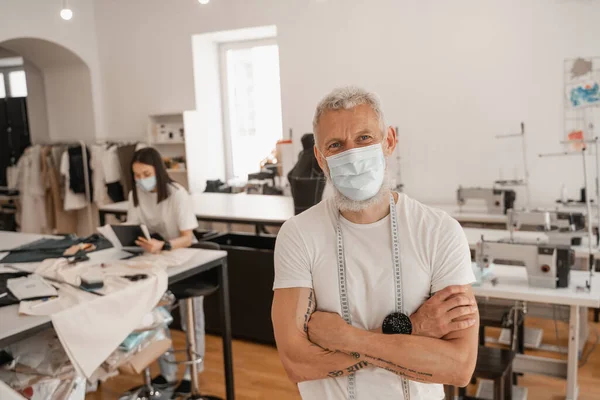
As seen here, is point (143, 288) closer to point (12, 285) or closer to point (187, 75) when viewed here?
point (12, 285)

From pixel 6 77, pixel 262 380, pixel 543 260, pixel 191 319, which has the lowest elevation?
pixel 262 380

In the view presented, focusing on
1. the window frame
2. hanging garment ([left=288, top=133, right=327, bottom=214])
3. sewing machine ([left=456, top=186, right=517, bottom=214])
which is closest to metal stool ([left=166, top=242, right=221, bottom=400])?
hanging garment ([left=288, top=133, right=327, bottom=214])

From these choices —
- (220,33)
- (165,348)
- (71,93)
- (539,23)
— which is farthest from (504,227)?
(71,93)

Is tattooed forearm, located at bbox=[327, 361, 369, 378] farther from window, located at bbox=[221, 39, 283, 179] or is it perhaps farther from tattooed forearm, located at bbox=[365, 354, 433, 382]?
window, located at bbox=[221, 39, 283, 179]

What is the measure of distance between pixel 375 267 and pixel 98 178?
21.2 ft

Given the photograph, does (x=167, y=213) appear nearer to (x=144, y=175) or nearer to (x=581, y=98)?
(x=144, y=175)

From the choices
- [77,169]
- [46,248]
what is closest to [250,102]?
[77,169]

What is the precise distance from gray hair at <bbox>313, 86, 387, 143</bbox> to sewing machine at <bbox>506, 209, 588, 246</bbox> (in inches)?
78.3

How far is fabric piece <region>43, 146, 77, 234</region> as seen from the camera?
7109mm

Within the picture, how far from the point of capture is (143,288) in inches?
94.6

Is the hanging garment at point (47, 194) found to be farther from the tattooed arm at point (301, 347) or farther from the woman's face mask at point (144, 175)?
the tattooed arm at point (301, 347)

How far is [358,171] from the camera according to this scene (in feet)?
4.27

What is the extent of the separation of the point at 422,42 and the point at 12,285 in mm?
4518

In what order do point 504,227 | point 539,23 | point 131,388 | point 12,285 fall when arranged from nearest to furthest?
point 12,285 < point 131,388 < point 504,227 < point 539,23
